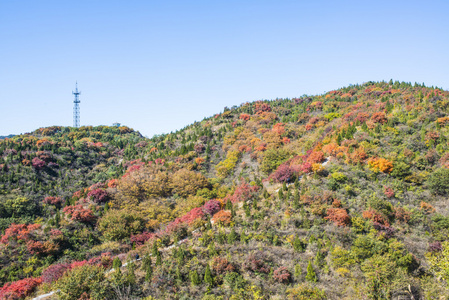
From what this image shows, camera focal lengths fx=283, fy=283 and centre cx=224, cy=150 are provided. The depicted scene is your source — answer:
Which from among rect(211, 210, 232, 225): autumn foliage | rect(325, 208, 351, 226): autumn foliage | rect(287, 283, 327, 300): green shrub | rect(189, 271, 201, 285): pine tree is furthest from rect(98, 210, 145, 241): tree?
rect(325, 208, 351, 226): autumn foliage

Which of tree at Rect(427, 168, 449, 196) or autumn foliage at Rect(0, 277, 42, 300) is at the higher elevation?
tree at Rect(427, 168, 449, 196)

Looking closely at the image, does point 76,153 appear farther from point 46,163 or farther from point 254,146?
point 254,146

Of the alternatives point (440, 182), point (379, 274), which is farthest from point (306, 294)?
point (440, 182)

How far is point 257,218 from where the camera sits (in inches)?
1275

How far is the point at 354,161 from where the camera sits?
123 ft

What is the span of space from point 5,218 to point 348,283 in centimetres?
4983

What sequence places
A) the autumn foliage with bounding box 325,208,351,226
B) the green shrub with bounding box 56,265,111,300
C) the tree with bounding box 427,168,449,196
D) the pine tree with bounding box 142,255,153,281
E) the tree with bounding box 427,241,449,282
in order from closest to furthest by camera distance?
1. the tree with bounding box 427,241,449,282
2. the green shrub with bounding box 56,265,111,300
3. the pine tree with bounding box 142,255,153,281
4. the autumn foliage with bounding box 325,208,351,226
5. the tree with bounding box 427,168,449,196

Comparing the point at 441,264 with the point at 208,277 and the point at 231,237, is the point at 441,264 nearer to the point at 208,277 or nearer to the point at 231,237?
the point at 231,237

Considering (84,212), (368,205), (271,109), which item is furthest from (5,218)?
(271,109)

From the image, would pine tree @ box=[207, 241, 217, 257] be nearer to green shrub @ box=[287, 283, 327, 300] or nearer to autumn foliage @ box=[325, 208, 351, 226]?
green shrub @ box=[287, 283, 327, 300]

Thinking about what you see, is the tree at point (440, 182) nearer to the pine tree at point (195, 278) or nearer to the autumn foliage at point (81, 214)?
the pine tree at point (195, 278)

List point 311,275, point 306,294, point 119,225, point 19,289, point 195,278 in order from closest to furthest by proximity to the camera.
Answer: point 306,294
point 311,275
point 195,278
point 19,289
point 119,225

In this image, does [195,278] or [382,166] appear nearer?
[195,278]

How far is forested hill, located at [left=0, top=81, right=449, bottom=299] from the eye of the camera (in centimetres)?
2419
